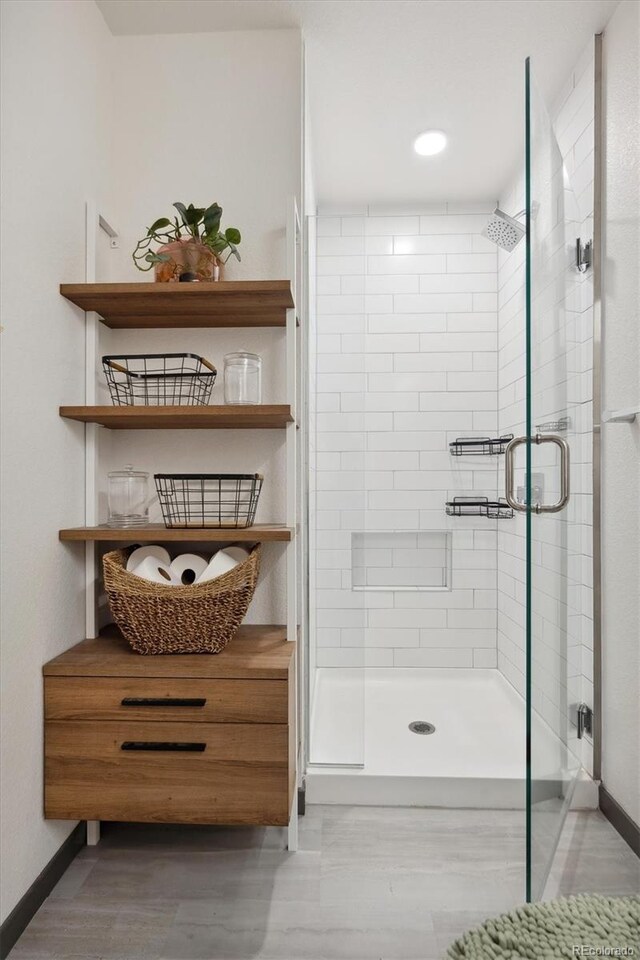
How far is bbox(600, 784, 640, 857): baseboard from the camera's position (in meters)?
1.75

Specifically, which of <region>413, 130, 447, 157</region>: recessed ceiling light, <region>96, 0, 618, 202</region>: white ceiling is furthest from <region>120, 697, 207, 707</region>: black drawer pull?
<region>413, 130, 447, 157</region>: recessed ceiling light

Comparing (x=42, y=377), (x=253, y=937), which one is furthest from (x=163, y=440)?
(x=253, y=937)

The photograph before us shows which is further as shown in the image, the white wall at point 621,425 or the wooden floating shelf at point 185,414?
the white wall at point 621,425

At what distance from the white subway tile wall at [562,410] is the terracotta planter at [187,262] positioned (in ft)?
3.09

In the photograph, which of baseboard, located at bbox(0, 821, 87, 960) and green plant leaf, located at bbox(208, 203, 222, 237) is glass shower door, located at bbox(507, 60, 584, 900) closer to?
green plant leaf, located at bbox(208, 203, 222, 237)

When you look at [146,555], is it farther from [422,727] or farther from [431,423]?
[431,423]

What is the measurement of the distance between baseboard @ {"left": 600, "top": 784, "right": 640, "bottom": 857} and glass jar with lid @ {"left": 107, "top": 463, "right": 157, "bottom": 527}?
69.1 inches

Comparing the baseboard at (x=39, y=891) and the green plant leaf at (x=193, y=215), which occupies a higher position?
the green plant leaf at (x=193, y=215)

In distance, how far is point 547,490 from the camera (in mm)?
1362

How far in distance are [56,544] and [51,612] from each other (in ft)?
0.61

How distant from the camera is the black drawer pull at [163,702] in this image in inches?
→ 60.2

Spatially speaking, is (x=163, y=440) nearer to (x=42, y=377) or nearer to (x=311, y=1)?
(x=42, y=377)

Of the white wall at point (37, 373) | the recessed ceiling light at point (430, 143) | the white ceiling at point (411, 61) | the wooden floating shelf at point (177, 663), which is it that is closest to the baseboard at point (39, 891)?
the white wall at point (37, 373)

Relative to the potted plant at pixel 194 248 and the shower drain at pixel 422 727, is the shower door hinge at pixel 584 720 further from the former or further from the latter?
the potted plant at pixel 194 248
